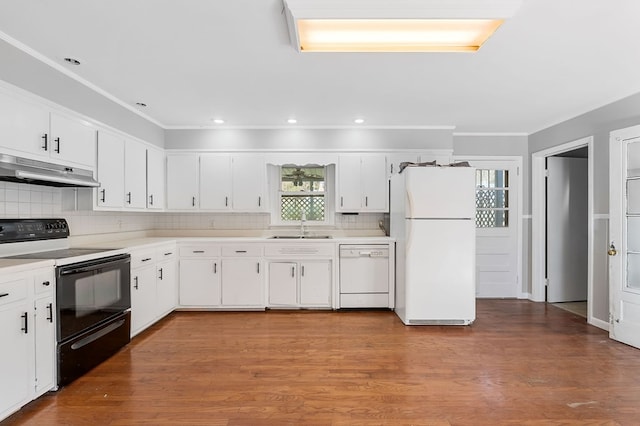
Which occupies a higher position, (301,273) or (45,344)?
(301,273)

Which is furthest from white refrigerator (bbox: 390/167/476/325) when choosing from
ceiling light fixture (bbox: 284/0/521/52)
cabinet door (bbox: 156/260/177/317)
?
cabinet door (bbox: 156/260/177/317)

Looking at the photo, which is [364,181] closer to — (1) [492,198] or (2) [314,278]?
(2) [314,278]

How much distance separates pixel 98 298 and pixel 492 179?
5.01 metres

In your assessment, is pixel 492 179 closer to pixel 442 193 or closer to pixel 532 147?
pixel 532 147

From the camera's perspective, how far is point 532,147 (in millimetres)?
4781

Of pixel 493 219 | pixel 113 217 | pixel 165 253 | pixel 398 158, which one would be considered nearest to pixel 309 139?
pixel 398 158

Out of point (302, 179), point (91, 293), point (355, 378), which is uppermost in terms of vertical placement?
point (302, 179)

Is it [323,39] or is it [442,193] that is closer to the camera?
[323,39]

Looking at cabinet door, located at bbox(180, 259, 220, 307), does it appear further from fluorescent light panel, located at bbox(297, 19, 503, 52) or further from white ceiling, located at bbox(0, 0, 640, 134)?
fluorescent light panel, located at bbox(297, 19, 503, 52)

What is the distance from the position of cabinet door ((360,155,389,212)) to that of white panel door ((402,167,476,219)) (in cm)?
89

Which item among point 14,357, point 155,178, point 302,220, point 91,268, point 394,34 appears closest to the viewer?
point 14,357

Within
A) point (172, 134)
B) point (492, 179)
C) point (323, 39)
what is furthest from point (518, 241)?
point (172, 134)

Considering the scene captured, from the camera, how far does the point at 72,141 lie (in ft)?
9.41

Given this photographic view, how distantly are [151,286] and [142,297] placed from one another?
0.17m
